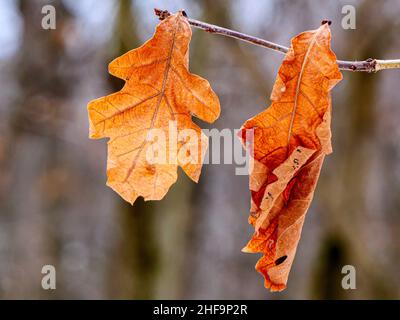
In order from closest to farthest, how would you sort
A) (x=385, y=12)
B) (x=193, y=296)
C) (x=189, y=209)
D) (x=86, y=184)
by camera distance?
1. (x=385, y=12)
2. (x=189, y=209)
3. (x=193, y=296)
4. (x=86, y=184)

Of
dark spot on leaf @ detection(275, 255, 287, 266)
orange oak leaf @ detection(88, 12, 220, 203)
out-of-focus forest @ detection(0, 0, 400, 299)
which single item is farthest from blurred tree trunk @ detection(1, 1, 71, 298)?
dark spot on leaf @ detection(275, 255, 287, 266)

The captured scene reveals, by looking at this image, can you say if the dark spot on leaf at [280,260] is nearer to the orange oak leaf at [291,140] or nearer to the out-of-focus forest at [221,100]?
the orange oak leaf at [291,140]

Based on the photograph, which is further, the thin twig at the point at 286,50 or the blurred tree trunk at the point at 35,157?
the blurred tree trunk at the point at 35,157

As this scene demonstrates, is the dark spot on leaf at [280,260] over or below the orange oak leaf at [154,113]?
below

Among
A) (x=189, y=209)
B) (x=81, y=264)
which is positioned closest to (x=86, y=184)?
(x=81, y=264)

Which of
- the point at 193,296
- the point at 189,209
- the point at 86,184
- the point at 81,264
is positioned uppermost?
the point at 86,184

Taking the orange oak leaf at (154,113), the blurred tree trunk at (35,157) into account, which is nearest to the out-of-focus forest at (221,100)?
the blurred tree trunk at (35,157)

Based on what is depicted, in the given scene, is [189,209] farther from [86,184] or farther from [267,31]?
[86,184]
